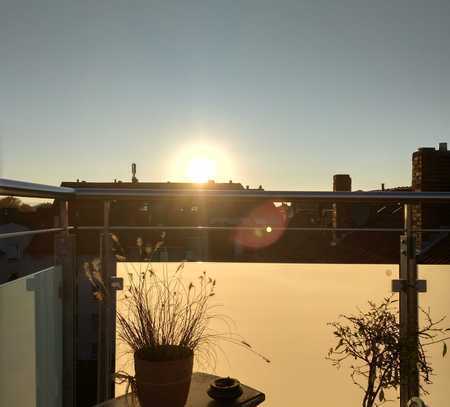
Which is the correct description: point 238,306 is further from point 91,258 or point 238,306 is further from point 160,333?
point 91,258

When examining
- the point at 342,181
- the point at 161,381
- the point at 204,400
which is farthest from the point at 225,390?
the point at 342,181

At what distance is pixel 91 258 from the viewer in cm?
218

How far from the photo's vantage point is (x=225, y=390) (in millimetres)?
1699

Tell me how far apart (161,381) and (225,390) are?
0.27 meters

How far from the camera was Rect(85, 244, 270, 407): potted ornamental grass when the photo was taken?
5.30ft

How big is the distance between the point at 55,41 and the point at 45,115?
180 inches

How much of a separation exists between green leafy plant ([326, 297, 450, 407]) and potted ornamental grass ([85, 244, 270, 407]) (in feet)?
2.03

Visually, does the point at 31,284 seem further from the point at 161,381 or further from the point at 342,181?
the point at 342,181

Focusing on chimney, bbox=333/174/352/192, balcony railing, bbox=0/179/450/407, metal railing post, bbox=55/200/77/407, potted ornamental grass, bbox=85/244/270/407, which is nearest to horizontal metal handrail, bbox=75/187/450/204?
balcony railing, bbox=0/179/450/407

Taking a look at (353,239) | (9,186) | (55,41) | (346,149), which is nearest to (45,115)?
(55,41)

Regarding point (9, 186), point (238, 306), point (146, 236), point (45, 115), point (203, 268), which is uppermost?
point (45, 115)

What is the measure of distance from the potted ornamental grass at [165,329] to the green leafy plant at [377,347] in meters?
0.62

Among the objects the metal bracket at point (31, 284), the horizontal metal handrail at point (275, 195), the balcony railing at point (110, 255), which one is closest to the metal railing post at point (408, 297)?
the balcony railing at point (110, 255)

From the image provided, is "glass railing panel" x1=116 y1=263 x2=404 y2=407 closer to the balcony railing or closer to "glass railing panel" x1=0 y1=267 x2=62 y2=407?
the balcony railing
